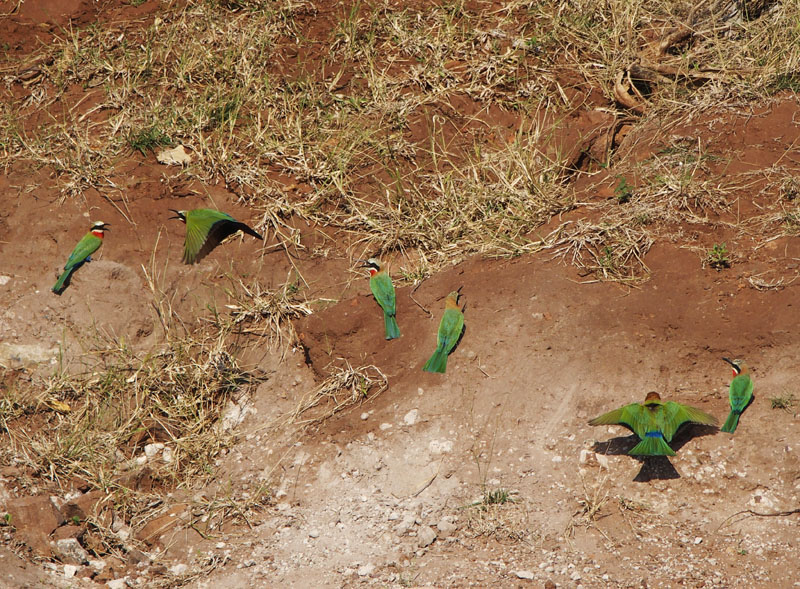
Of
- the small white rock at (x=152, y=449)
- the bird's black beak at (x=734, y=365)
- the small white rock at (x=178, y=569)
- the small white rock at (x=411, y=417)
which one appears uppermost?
the bird's black beak at (x=734, y=365)

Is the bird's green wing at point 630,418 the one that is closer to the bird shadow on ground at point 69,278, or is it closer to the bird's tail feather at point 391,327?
the bird's tail feather at point 391,327

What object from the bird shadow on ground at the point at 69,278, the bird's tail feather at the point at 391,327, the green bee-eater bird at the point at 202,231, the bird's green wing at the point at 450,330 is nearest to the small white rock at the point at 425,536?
the bird's green wing at the point at 450,330

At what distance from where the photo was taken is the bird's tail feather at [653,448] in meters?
3.37

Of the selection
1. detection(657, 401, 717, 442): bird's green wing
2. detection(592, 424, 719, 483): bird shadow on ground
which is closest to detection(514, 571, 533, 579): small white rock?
detection(592, 424, 719, 483): bird shadow on ground

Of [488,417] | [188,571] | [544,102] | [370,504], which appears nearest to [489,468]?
[488,417]

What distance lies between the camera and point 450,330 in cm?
406

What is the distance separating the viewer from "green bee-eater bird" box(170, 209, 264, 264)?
479cm

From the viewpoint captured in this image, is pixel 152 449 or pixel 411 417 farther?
pixel 152 449

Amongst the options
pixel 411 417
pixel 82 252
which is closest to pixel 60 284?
pixel 82 252

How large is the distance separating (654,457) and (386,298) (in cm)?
151

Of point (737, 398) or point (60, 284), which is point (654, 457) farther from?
point (60, 284)

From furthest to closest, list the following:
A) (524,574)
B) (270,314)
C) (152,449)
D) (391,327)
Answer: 1. (270,314)
2. (391,327)
3. (152,449)
4. (524,574)

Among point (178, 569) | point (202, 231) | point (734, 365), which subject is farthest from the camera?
point (202, 231)

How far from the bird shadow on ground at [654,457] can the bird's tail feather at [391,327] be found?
114 cm
